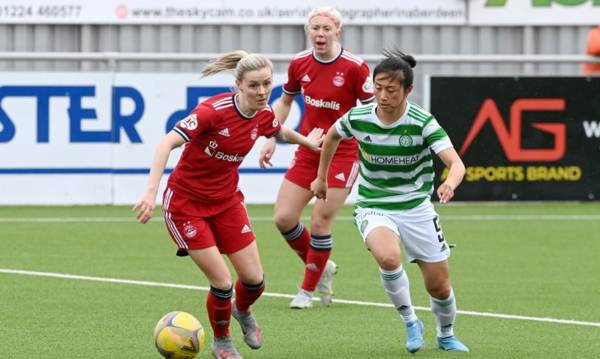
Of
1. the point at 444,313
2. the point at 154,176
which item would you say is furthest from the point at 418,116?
the point at 154,176

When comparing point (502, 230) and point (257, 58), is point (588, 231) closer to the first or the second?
point (502, 230)

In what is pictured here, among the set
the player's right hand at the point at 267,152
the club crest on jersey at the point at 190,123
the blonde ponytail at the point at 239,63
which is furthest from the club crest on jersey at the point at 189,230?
the player's right hand at the point at 267,152

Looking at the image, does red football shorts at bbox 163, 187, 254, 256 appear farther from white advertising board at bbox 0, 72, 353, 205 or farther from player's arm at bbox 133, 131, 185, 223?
white advertising board at bbox 0, 72, 353, 205

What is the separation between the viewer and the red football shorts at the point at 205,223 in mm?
8312

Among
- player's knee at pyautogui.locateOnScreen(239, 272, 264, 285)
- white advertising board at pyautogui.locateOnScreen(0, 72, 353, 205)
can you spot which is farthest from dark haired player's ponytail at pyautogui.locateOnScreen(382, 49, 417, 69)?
white advertising board at pyautogui.locateOnScreen(0, 72, 353, 205)

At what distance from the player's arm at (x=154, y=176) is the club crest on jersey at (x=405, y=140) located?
47.8 inches

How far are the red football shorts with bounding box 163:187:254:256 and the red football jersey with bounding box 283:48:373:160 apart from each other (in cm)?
211

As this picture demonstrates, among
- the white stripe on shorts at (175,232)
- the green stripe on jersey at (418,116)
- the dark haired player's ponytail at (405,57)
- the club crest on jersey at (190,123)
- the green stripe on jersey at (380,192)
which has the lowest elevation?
the white stripe on shorts at (175,232)

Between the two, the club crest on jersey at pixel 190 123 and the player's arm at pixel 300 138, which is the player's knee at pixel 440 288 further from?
the club crest on jersey at pixel 190 123

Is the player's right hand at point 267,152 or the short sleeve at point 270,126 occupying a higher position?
the short sleeve at point 270,126

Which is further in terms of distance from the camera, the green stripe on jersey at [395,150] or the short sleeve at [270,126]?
the short sleeve at [270,126]

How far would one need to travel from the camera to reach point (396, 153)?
8438 mm

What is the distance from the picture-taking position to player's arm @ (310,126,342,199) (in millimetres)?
8828

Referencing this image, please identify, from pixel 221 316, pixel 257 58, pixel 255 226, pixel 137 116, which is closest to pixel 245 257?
pixel 221 316
